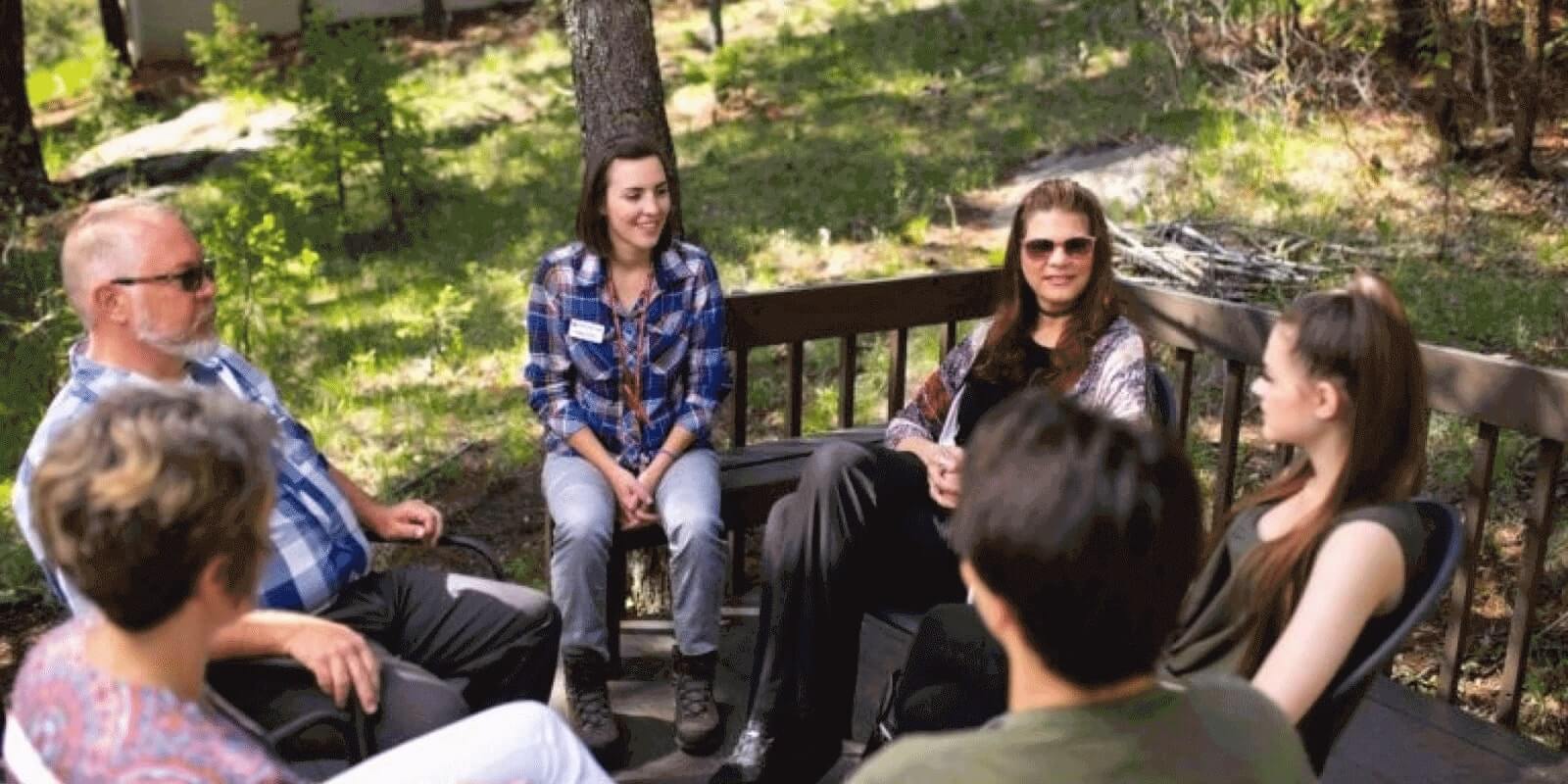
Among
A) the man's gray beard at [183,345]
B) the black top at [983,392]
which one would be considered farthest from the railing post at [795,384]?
the man's gray beard at [183,345]

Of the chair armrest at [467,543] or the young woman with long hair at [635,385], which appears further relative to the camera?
the young woman with long hair at [635,385]

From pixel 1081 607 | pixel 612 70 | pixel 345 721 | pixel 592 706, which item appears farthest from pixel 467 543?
pixel 612 70

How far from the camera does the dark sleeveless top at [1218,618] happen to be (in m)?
2.28

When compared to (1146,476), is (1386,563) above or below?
below

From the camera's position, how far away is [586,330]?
3438mm

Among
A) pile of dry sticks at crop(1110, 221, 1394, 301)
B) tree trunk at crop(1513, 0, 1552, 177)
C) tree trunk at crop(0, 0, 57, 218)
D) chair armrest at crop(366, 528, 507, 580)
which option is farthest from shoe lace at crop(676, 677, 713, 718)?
tree trunk at crop(0, 0, 57, 218)

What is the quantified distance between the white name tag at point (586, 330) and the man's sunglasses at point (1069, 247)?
1026 millimetres

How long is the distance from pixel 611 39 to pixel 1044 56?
6.82 meters

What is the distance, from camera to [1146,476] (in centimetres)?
143

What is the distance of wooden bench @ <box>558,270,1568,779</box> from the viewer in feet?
9.73

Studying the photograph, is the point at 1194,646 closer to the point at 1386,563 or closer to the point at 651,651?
the point at 1386,563

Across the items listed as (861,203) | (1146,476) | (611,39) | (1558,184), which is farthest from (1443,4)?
(1146,476)

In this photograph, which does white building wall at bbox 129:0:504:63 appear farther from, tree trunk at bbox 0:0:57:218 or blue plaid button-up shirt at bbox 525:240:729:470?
blue plaid button-up shirt at bbox 525:240:729:470

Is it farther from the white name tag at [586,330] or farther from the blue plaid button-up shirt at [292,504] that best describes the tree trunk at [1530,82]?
the blue plaid button-up shirt at [292,504]
